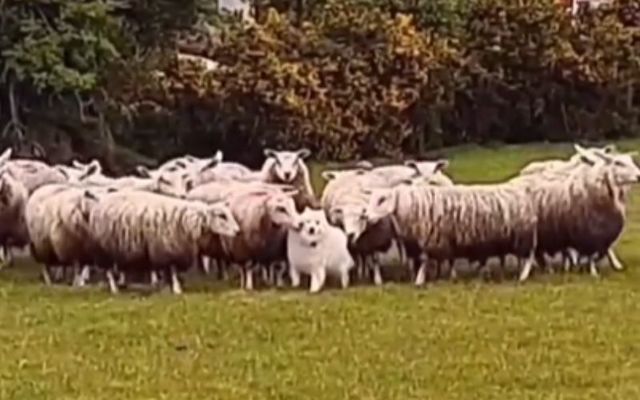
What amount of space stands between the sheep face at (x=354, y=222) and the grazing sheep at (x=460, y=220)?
9 cm

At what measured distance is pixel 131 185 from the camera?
1667 centimetres

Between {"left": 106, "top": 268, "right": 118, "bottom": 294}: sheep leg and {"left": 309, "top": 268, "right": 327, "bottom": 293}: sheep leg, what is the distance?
1648mm

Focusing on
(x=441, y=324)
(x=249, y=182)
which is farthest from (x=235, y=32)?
(x=441, y=324)

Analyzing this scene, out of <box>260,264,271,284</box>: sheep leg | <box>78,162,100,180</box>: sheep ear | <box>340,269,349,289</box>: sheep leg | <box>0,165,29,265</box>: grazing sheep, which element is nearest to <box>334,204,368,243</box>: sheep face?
<box>340,269,349,289</box>: sheep leg

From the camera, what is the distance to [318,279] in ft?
49.3

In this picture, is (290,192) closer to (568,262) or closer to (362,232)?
(362,232)

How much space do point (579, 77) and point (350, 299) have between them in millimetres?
18040

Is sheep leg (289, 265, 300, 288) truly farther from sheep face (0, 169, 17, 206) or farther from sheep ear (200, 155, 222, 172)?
sheep face (0, 169, 17, 206)

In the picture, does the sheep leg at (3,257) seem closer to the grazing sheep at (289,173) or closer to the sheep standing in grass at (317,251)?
the grazing sheep at (289,173)

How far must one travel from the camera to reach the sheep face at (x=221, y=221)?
15.3 m

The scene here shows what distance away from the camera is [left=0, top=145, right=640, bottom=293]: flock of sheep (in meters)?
15.2

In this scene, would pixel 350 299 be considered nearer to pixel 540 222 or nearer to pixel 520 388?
pixel 540 222

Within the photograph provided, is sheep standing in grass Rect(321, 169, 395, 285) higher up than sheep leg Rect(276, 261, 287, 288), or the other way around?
sheep standing in grass Rect(321, 169, 395, 285)

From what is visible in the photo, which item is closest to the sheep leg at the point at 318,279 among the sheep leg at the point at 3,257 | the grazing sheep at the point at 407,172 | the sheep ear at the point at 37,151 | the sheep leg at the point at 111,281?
the sheep leg at the point at 111,281
